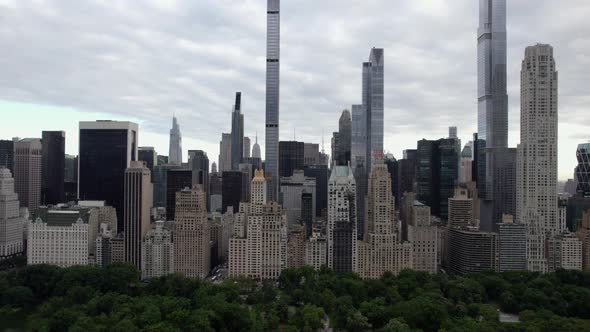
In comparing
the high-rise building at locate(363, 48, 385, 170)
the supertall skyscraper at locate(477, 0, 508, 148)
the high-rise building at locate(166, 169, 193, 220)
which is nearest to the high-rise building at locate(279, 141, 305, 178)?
the high-rise building at locate(363, 48, 385, 170)

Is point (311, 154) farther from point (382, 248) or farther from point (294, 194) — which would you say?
point (382, 248)

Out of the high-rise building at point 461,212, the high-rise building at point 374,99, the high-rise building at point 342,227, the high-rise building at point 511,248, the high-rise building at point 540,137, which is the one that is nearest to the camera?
the high-rise building at point 511,248

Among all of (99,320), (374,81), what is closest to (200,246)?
(99,320)

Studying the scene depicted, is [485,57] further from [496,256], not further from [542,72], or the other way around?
[496,256]

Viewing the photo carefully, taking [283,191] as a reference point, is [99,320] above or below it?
below

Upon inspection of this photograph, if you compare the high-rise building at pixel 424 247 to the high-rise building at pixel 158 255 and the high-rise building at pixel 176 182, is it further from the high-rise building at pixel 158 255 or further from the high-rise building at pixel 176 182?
the high-rise building at pixel 176 182

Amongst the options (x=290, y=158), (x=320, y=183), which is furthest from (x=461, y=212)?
(x=290, y=158)

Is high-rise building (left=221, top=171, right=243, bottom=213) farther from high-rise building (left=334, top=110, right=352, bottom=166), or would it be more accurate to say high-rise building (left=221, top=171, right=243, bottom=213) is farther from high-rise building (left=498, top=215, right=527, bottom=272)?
→ high-rise building (left=498, top=215, right=527, bottom=272)

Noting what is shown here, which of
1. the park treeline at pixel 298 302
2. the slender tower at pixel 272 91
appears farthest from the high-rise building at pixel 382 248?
the slender tower at pixel 272 91
